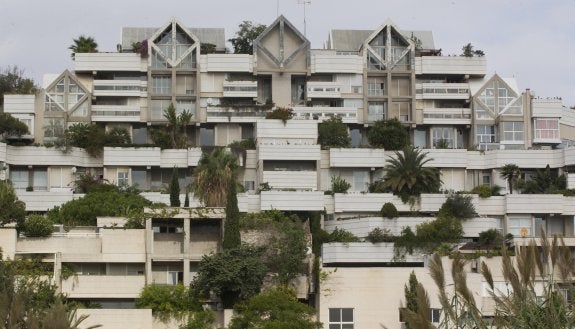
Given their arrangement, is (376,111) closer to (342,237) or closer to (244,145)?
(244,145)

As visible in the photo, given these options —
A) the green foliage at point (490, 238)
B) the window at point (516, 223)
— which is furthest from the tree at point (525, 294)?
the window at point (516, 223)

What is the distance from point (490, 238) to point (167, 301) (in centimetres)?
2381

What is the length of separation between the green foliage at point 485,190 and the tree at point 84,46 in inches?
1262

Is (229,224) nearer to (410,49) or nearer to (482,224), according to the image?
(482,224)

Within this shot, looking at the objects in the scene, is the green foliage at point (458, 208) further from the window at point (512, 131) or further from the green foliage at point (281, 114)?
the green foliage at point (281, 114)

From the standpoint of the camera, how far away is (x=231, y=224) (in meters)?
74.0

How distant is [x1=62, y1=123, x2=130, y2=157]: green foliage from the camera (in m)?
92.6

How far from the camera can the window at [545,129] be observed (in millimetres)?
96812

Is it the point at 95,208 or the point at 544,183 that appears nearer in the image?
the point at 95,208

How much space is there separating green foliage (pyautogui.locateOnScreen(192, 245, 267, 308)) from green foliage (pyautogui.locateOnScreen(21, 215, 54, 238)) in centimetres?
992

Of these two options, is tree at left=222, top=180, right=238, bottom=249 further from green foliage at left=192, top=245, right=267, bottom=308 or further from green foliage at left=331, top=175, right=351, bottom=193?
green foliage at left=331, top=175, right=351, bottom=193

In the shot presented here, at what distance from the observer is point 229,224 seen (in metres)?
73.9

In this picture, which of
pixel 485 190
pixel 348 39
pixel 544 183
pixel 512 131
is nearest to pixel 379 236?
pixel 485 190

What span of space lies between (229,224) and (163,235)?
4.95 metres
